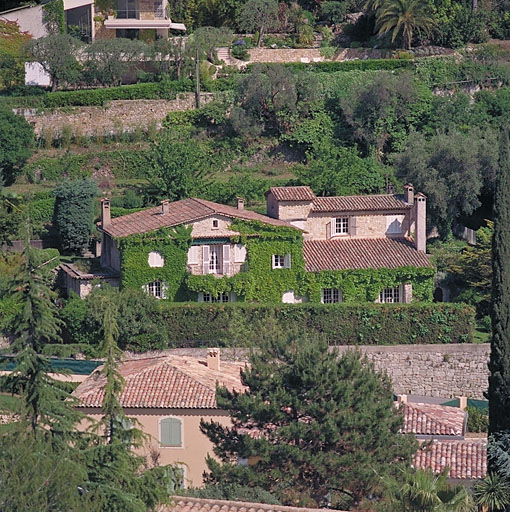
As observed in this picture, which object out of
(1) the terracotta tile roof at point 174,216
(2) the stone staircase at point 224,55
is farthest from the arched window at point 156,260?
(2) the stone staircase at point 224,55

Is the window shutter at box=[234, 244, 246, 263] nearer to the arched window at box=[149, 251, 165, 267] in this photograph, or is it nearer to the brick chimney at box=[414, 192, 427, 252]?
the arched window at box=[149, 251, 165, 267]

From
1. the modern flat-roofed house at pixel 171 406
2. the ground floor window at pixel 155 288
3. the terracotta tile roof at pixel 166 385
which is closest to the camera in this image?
the modern flat-roofed house at pixel 171 406

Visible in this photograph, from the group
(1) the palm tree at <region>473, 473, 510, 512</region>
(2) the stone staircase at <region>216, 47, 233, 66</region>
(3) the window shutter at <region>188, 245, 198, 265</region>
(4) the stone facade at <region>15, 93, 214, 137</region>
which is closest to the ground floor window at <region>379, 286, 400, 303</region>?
(3) the window shutter at <region>188, 245, 198, 265</region>

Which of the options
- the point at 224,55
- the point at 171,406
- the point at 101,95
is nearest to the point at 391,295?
the point at 171,406

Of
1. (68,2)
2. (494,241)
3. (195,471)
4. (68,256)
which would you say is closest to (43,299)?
(195,471)

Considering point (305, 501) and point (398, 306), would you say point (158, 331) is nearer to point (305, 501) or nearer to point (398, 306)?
point (398, 306)

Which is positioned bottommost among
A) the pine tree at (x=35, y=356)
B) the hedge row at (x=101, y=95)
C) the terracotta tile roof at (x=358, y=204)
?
the terracotta tile roof at (x=358, y=204)

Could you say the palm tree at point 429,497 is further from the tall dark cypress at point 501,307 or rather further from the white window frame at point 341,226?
the white window frame at point 341,226

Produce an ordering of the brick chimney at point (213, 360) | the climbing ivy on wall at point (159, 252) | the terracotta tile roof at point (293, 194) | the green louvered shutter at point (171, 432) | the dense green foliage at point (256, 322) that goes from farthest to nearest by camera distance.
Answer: the terracotta tile roof at point (293, 194) → the climbing ivy on wall at point (159, 252) → the dense green foliage at point (256, 322) → the brick chimney at point (213, 360) → the green louvered shutter at point (171, 432)
